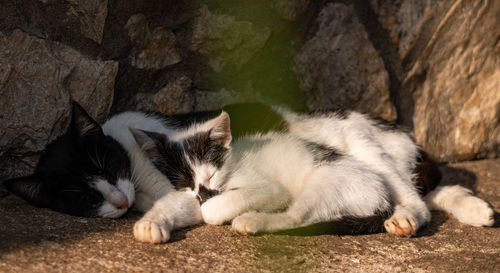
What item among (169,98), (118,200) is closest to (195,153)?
(118,200)

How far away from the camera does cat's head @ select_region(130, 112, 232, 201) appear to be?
262 centimetres

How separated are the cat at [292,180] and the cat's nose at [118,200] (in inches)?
6.1

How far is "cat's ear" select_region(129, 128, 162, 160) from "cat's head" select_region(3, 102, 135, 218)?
16cm

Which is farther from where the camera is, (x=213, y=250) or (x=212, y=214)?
(x=212, y=214)

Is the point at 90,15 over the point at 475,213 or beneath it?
over

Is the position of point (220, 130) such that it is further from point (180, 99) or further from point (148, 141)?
point (180, 99)

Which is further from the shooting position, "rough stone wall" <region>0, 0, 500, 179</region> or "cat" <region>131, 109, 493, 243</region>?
"rough stone wall" <region>0, 0, 500, 179</region>

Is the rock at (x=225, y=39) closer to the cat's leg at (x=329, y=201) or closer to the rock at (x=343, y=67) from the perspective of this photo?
the rock at (x=343, y=67)

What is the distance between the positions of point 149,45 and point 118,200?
3.45 ft

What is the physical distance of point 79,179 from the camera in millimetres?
2594

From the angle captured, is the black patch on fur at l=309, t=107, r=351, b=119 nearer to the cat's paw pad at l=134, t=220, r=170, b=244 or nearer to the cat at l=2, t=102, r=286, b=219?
the cat at l=2, t=102, r=286, b=219

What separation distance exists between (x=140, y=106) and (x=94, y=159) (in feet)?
2.19

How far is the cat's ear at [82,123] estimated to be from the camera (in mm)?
2586

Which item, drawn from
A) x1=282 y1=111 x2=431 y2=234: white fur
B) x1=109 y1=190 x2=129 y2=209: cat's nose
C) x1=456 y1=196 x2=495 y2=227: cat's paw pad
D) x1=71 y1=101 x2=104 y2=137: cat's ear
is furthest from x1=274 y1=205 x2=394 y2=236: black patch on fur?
x1=71 y1=101 x2=104 y2=137: cat's ear
